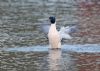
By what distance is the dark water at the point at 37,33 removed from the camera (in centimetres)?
1510

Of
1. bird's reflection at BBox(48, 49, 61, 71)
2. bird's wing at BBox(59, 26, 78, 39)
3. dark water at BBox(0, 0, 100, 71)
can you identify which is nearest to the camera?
bird's reflection at BBox(48, 49, 61, 71)

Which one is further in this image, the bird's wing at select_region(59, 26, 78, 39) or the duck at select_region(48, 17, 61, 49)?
the bird's wing at select_region(59, 26, 78, 39)

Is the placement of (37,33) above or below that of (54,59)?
below

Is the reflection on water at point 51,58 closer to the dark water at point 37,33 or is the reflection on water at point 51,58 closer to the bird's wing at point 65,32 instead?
the dark water at point 37,33

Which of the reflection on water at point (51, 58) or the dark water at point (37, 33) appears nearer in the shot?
the reflection on water at point (51, 58)

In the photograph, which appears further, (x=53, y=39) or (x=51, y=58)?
(x=53, y=39)

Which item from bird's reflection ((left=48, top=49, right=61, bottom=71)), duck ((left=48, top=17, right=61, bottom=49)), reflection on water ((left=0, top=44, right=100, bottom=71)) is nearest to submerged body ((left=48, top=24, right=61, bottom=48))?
duck ((left=48, top=17, right=61, bottom=49))

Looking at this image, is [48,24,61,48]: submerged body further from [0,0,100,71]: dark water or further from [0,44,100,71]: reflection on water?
[0,0,100,71]: dark water

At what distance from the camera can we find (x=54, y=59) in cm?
1612

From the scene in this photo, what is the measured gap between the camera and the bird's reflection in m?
14.7

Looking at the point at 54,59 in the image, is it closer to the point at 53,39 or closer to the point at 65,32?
the point at 53,39

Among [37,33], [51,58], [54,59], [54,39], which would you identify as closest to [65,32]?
[54,39]

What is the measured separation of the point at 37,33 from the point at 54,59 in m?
5.10

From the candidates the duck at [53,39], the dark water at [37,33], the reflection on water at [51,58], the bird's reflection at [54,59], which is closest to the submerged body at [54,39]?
the duck at [53,39]
